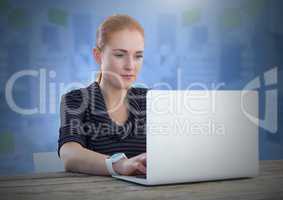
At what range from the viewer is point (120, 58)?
2844mm

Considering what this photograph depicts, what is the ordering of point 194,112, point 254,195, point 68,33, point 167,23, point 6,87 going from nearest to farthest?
1. point 254,195
2. point 194,112
3. point 6,87
4. point 68,33
5. point 167,23

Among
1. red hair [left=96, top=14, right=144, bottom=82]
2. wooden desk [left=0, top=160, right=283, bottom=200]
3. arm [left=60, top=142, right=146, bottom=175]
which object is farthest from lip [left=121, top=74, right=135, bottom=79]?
wooden desk [left=0, top=160, right=283, bottom=200]

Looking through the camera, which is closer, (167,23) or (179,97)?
(179,97)

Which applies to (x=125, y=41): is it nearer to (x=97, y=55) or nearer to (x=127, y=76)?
(x=127, y=76)

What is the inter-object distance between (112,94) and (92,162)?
3.35 ft

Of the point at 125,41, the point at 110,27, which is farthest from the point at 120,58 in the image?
the point at 110,27

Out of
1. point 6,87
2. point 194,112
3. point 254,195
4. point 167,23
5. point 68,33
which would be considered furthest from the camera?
point 167,23

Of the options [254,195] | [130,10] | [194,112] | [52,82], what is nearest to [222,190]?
[254,195]

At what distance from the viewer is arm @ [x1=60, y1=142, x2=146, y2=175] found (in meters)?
1.46

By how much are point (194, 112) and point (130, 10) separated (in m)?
2.19

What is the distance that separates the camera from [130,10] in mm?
3385

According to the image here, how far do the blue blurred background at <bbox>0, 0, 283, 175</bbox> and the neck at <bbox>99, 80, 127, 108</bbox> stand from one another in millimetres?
605

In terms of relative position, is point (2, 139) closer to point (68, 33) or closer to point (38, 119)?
point (38, 119)

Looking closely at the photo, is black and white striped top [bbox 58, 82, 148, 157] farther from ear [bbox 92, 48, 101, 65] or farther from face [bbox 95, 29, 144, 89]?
ear [bbox 92, 48, 101, 65]
